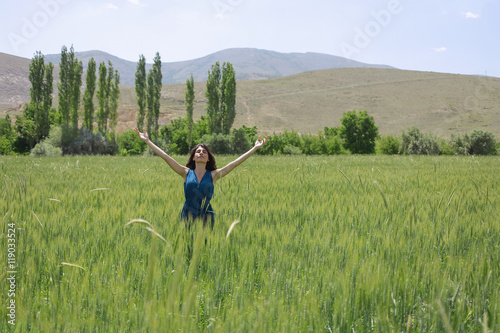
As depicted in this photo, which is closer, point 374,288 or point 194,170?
point 374,288

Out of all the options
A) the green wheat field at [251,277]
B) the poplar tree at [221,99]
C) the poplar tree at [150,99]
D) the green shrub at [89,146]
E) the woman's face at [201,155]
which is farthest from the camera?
the poplar tree at [221,99]

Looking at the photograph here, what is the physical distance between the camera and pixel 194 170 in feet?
13.2

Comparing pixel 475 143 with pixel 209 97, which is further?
pixel 209 97

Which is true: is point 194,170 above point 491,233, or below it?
above

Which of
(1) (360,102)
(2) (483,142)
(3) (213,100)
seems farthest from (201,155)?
(1) (360,102)

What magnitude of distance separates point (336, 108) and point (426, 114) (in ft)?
74.4

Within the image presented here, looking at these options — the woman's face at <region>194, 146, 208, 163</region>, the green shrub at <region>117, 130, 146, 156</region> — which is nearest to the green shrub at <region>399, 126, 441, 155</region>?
the green shrub at <region>117, 130, 146, 156</region>

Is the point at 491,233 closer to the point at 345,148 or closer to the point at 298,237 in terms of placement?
the point at 298,237

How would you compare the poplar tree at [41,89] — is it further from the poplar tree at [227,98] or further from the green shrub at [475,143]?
the green shrub at [475,143]

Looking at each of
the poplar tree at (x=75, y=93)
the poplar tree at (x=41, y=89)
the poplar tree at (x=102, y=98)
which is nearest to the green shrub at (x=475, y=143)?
the poplar tree at (x=102, y=98)

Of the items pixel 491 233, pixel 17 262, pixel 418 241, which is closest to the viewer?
pixel 17 262

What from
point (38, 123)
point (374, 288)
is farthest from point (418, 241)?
point (38, 123)

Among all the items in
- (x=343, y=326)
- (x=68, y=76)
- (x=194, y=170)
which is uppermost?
(x=68, y=76)

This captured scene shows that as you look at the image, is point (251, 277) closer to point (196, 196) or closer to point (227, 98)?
point (196, 196)
